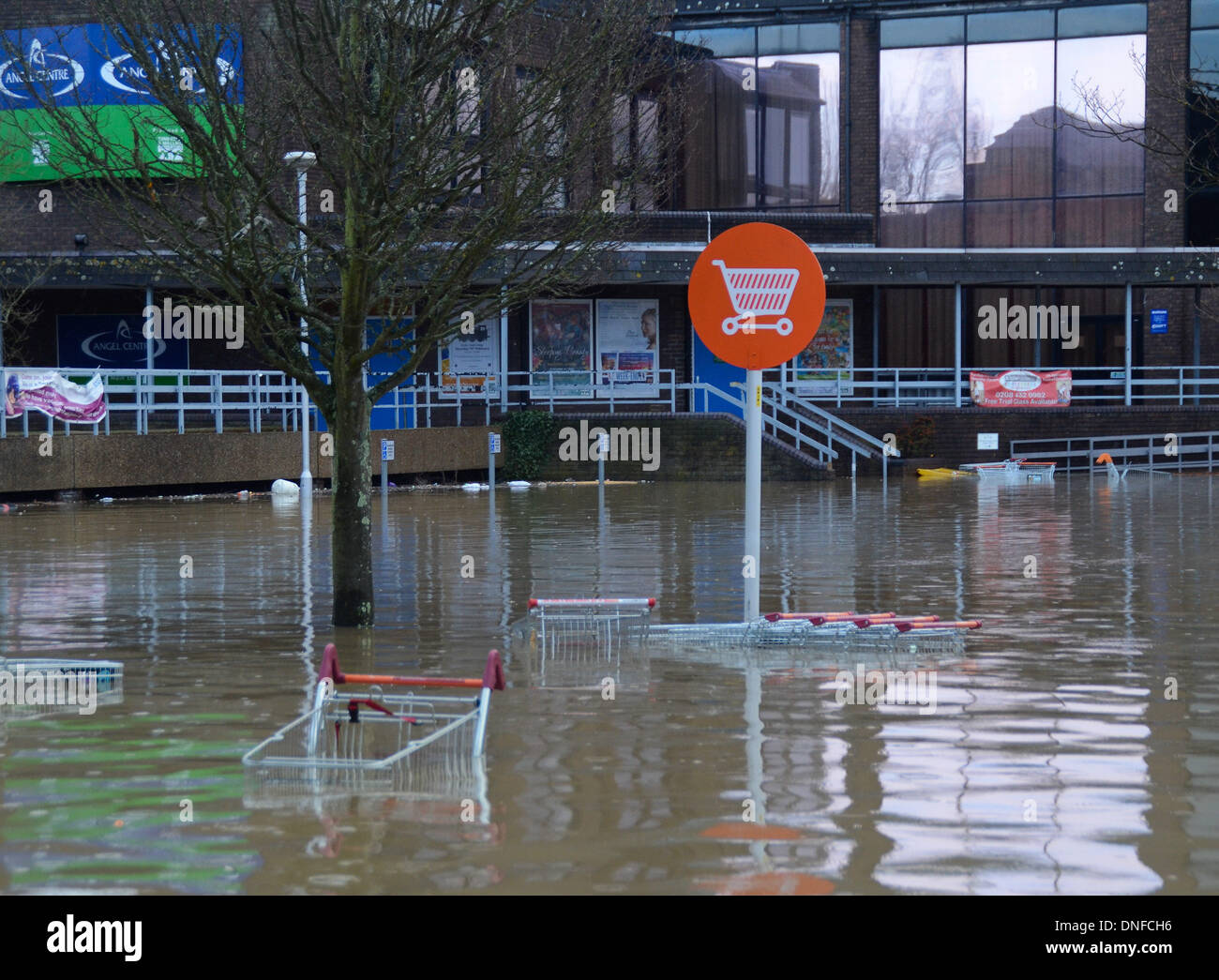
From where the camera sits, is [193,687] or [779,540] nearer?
[193,687]

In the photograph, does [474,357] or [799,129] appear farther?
[799,129]

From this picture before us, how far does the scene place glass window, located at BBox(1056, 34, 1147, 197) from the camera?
42.9 m

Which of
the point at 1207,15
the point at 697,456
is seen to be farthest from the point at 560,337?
the point at 1207,15

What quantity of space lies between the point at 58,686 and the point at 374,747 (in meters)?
2.35

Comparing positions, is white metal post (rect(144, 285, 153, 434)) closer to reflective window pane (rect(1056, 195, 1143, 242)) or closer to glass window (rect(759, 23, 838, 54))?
glass window (rect(759, 23, 838, 54))

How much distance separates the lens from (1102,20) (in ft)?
141

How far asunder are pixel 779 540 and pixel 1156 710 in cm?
1079

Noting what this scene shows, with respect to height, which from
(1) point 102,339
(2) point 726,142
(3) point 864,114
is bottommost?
(1) point 102,339

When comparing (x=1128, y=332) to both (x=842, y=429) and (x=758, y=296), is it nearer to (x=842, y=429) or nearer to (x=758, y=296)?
(x=842, y=429)

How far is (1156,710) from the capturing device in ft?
28.8

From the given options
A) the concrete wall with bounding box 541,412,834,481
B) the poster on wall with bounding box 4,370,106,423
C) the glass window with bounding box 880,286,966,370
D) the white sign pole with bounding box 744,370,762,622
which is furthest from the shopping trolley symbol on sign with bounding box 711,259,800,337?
the glass window with bounding box 880,286,966,370
